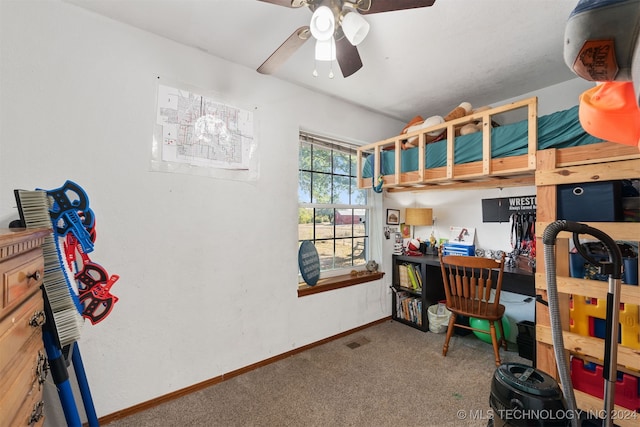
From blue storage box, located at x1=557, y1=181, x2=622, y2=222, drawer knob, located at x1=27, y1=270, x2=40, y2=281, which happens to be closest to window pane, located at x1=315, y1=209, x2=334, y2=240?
blue storage box, located at x1=557, y1=181, x2=622, y2=222

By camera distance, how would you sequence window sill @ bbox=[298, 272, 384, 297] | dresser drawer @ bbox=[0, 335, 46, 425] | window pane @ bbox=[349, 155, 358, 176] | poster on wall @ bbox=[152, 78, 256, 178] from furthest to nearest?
1. window pane @ bbox=[349, 155, 358, 176]
2. window sill @ bbox=[298, 272, 384, 297]
3. poster on wall @ bbox=[152, 78, 256, 178]
4. dresser drawer @ bbox=[0, 335, 46, 425]

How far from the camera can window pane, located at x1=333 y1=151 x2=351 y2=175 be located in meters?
3.01

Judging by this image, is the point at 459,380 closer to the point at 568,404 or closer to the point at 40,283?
the point at 568,404

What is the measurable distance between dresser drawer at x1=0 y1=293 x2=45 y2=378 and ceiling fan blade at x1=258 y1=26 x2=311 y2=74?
158cm

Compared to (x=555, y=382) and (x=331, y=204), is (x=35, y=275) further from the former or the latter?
(x=331, y=204)

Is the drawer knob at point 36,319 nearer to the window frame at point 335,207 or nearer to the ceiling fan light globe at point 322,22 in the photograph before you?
the ceiling fan light globe at point 322,22

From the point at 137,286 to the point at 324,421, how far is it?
4.88ft

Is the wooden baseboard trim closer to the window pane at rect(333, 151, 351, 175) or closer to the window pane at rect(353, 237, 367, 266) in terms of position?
the window pane at rect(353, 237, 367, 266)

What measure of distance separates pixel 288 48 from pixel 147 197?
52.1 inches

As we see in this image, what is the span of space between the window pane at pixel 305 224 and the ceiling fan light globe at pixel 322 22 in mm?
1603

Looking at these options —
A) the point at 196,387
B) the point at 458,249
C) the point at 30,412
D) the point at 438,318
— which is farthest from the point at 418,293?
the point at 30,412

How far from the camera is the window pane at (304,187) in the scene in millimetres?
2689

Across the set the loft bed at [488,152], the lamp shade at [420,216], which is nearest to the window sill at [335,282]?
the lamp shade at [420,216]

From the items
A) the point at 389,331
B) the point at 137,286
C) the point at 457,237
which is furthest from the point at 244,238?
the point at 457,237
